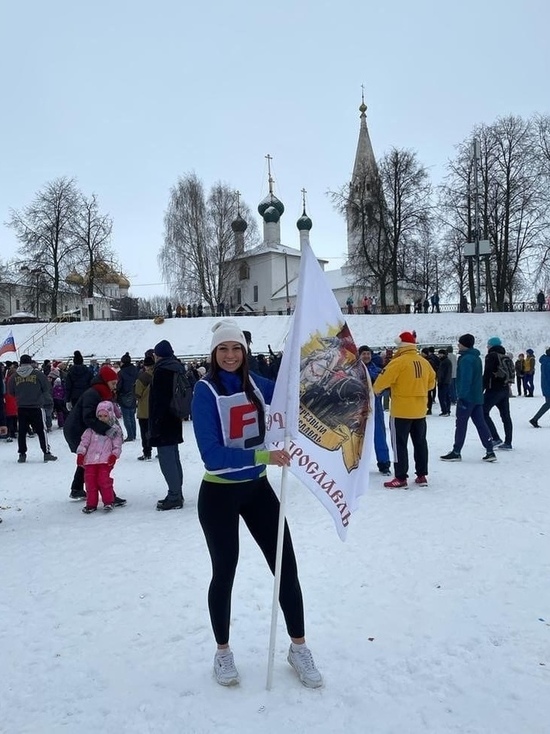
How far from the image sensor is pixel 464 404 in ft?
28.6

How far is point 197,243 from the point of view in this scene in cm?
4775

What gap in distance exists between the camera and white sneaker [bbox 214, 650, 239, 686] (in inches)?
120

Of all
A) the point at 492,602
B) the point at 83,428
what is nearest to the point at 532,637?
the point at 492,602

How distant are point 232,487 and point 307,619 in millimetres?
1384

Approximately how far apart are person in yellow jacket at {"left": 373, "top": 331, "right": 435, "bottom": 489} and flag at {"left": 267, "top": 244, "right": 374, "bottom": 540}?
390 cm

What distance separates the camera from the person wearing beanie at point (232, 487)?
9.98ft

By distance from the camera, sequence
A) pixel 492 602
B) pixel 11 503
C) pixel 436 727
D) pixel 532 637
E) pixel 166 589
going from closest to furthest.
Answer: pixel 436 727 → pixel 532 637 → pixel 492 602 → pixel 166 589 → pixel 11 503

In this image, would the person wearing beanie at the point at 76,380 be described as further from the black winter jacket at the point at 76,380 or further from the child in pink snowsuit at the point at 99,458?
the child in pink snowsuit at the point at 99,458

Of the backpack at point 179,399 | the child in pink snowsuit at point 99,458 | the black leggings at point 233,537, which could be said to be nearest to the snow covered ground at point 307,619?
the child in pink snowsuit at point 99,458

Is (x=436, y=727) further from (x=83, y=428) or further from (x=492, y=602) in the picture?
(x=83, y=428)

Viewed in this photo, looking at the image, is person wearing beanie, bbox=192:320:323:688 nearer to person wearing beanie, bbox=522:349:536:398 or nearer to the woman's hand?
the woman's hand

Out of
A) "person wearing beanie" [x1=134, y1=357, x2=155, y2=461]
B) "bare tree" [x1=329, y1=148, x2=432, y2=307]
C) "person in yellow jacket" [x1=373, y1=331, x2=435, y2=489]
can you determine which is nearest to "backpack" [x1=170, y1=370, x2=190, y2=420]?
"person in yellow jacket" [x1=373, y1=331, x2=435, y2=489]

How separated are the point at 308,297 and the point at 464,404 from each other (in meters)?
6.25

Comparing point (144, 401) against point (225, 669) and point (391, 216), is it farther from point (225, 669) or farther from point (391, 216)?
point (391, 216)
